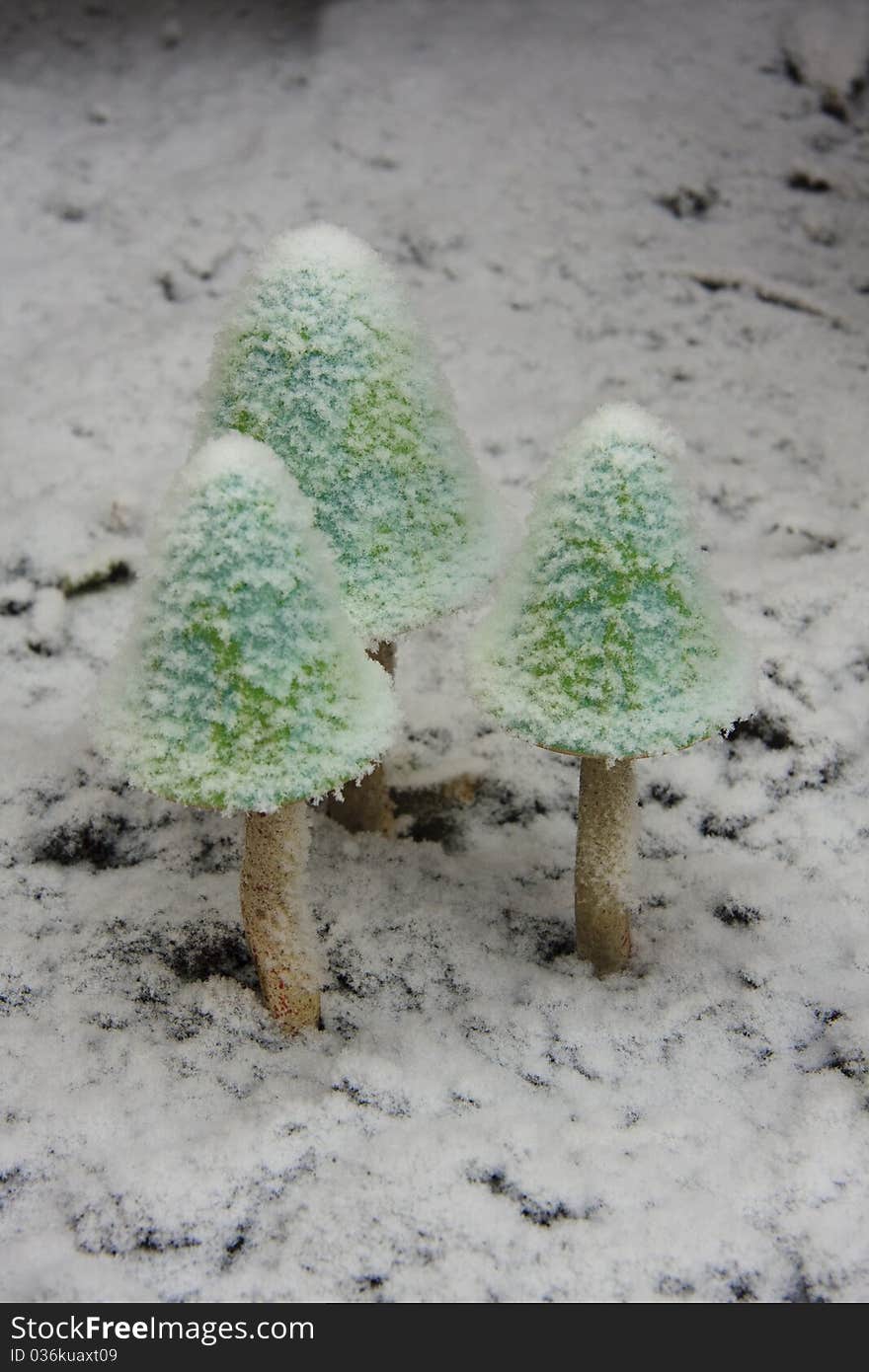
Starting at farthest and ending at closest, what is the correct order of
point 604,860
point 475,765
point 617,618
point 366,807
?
point 475,765 < point 366,807 < point 604,860 < point 617,618

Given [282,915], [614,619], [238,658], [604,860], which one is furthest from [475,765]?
[238,658]

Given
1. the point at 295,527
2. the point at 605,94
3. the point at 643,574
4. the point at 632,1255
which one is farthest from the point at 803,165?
the point at 632,1255

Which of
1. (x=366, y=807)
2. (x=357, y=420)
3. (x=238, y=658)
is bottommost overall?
(x=366, y=807)

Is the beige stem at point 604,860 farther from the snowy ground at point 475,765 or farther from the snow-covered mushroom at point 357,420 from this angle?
the snow-covered mushroom at point 357,420

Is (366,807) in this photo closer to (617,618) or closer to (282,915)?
(282,915)

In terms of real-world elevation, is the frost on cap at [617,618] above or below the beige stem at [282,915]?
above

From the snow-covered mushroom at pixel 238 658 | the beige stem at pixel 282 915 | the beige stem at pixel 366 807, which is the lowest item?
the beige stem at pixel 366 807

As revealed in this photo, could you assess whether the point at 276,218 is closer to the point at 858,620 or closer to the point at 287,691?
the point at 858,620

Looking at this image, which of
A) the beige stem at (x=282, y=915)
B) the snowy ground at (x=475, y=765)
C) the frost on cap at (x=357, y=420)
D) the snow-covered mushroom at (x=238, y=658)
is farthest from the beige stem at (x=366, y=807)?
the snow-covered mushroom at (x=238, y=658)
